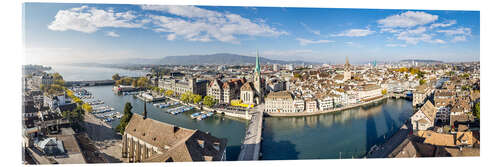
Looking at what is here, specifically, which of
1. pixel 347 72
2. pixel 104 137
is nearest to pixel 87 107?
pixel 104 137

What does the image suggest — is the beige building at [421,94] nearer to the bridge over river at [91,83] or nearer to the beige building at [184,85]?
the beige building at [184,85]

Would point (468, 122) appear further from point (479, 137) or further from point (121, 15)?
point (121, 15)

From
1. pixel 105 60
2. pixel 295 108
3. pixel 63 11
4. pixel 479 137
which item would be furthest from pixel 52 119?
pixel 479 137

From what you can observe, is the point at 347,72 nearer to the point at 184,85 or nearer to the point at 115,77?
the point at 184,85

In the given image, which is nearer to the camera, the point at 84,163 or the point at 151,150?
the point at 84,163

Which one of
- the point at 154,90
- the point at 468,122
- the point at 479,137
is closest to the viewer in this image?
the point at 479,137
